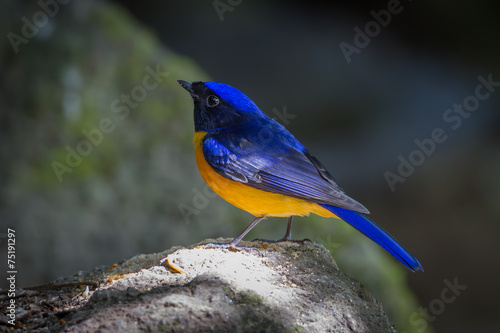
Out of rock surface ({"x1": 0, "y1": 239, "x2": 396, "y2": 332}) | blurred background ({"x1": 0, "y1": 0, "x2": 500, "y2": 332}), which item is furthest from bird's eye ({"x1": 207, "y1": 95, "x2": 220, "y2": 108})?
blurred background ({"x1": 0, "y1": 0, "x2": 500, "y2": 332})

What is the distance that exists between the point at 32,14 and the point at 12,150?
171cm

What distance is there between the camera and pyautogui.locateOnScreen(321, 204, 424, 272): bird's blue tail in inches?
119

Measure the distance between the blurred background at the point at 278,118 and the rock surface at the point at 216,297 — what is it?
1942 millimetres

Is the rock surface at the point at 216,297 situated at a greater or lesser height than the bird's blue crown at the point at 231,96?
lesser

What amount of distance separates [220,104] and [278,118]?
598 cm

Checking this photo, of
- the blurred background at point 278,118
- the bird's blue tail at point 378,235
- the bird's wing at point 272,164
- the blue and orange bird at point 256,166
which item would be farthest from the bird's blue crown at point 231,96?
the blurred background at point 278,118

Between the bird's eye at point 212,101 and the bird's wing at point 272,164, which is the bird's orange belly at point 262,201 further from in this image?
the bird's eye at point 212,101

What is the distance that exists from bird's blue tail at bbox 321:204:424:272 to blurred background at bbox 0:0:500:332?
207 centimetres

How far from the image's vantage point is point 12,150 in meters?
5.71

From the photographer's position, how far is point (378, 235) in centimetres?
311

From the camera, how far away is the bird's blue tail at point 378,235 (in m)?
3.01

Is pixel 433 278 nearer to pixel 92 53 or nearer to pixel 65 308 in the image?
pixel 92 53

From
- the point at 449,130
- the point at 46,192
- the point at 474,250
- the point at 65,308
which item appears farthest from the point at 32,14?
the point at 449,130

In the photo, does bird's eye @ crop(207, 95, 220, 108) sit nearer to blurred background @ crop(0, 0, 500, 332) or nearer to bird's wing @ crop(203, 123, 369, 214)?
bird's wing @ crop(203, 123, 369, 214)
